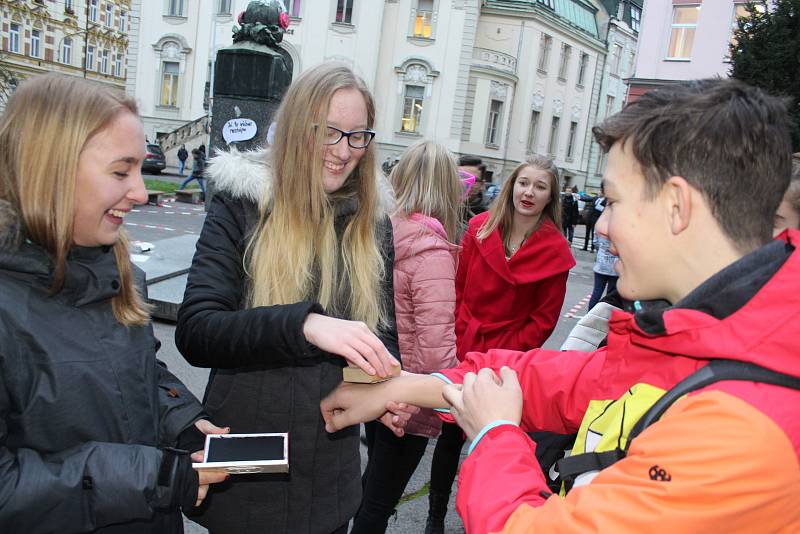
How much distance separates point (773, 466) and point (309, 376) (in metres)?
1.28

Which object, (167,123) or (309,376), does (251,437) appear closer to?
(309,376)

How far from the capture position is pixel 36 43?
37.8 meters

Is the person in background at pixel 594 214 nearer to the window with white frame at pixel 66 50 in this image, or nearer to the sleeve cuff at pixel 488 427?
the sleeve cuff at pixel 488 427

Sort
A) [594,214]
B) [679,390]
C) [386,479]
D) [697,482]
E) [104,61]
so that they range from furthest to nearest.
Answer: [104,61] < [594,214] < [386,479] < [679,390] < [697,482]

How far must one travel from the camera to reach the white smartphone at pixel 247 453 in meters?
1.58

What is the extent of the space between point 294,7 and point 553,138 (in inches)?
594

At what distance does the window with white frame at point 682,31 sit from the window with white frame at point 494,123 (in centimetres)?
1167

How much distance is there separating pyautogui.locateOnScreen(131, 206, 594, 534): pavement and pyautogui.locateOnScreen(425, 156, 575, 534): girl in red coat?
1.23 ft

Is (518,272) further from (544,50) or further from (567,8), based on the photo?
(567,8)

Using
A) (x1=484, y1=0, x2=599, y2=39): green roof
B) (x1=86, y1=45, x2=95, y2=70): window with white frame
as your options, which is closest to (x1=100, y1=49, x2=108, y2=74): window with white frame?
(x1=86, y1=45, x2=95, y2=70): window with white frame

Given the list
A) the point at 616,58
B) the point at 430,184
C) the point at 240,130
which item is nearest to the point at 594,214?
the point at 240,130

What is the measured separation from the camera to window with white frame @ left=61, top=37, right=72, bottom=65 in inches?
1577

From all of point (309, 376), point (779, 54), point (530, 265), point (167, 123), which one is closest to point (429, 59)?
point (167, 123)

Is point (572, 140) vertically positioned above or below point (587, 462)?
above
